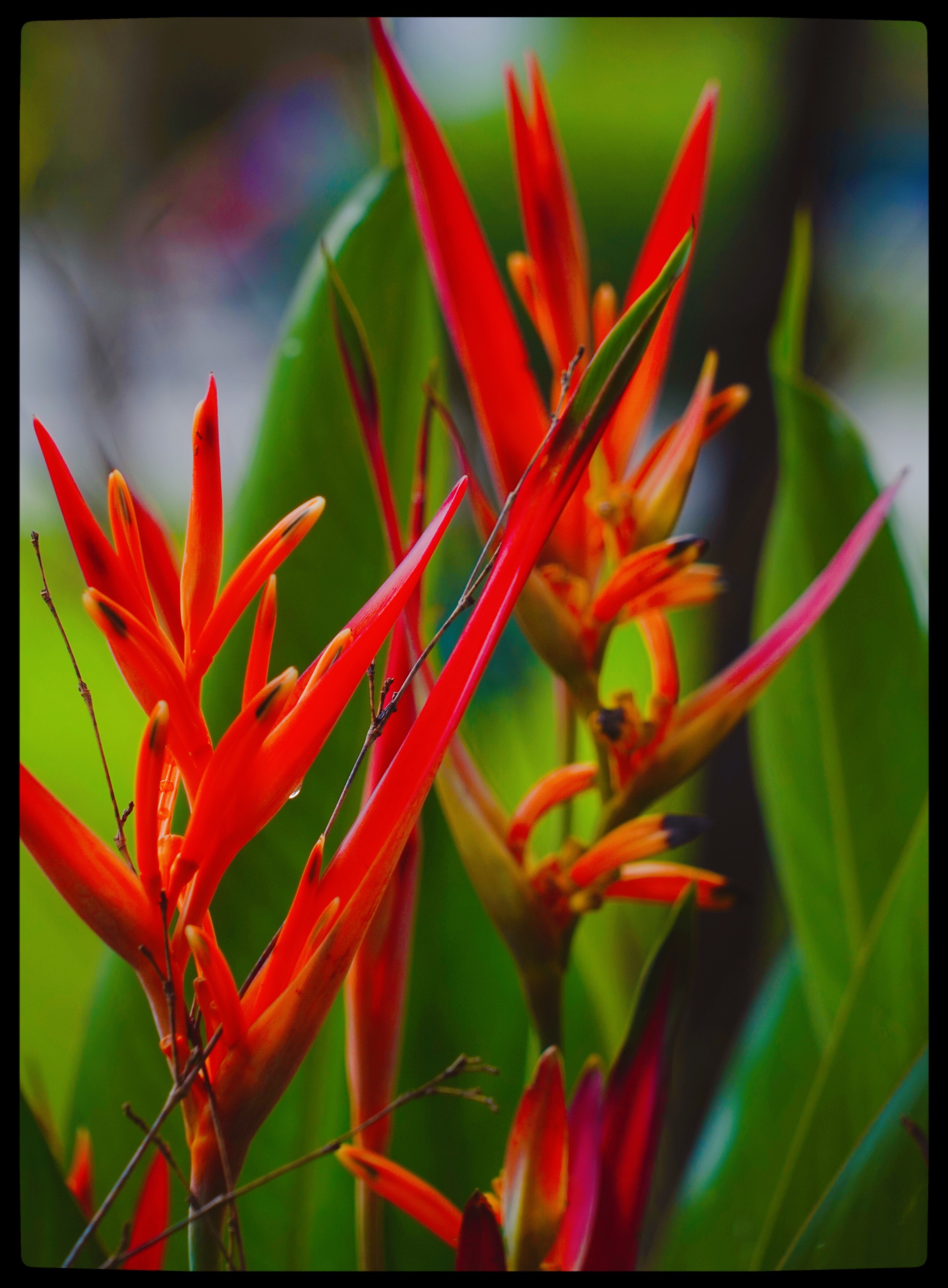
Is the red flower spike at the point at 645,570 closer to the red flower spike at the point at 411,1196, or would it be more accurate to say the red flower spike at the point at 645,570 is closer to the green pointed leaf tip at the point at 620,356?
the green pointed leaf tip at the point at 620,356

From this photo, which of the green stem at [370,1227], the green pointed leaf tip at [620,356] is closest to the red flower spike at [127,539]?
the green pointed leaf tip at [620,356]

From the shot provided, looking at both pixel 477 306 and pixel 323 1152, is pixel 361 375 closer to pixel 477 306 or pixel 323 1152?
pixel 477 306

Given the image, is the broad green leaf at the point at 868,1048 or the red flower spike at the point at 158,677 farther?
the broad green leaf at the point at 868,1048

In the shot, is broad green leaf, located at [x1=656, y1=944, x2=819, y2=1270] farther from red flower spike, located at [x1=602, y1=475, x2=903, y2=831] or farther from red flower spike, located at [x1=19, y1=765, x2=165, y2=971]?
red flower spike, located at [x1=19, y1=765, x2=165, y2=971]

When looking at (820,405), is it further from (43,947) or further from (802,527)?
(43,947)

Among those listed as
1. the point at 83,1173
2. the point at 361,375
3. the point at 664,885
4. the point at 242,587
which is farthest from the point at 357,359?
the point at 83,1173

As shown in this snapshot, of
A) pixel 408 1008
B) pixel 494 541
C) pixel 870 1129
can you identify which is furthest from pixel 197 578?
pixel 870 1129

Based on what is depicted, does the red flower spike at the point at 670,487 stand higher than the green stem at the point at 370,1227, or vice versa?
the red flower spike at the point at 670,487
